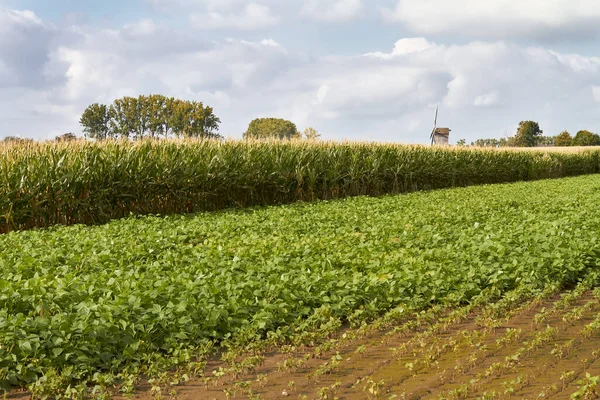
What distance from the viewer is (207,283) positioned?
7898 millimetres

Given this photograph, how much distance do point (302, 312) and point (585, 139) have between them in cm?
11264

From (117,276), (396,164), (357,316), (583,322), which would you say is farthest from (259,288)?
(396,164)

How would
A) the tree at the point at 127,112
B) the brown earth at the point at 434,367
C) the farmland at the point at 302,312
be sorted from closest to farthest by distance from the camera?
the brown earth at the point at 434,367
the farmland at the point at 302,312
the tree at the point at 127,112

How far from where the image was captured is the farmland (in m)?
5.57

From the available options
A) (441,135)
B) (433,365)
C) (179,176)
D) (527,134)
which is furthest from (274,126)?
(433,365)

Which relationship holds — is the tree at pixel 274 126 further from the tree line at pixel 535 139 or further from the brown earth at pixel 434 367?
the brown earth at pixel 434 367

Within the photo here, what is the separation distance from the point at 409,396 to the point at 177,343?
2.50 metres

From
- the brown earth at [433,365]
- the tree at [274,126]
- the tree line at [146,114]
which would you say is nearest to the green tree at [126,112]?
the tree line at [146,114]

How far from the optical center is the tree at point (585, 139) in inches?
4222

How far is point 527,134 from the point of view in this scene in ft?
392

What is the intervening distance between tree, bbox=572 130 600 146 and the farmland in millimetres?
105259

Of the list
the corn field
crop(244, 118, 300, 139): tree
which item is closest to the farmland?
the corn field

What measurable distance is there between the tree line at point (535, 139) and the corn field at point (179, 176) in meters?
91.3

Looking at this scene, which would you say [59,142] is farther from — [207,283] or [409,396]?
[409,396]
